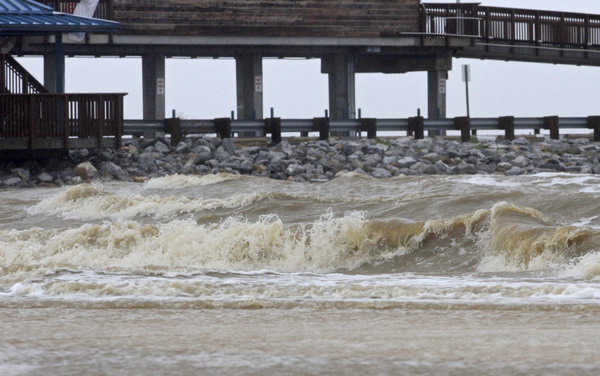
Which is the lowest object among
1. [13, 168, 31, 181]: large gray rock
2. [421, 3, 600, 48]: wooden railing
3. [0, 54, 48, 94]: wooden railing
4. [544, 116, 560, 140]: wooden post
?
[13, 168, 31, 181]: large gray rock

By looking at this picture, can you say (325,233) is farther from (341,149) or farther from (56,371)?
(341,149)

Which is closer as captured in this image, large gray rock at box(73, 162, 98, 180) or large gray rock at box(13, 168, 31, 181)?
large gray rock at box(13, 168, 31, 181)

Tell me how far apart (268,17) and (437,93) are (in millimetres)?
6821

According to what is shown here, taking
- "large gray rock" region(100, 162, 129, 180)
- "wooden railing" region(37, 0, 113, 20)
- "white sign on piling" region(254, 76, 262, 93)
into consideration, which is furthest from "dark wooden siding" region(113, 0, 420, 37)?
"large gray rock" region(100, 162, 129, 180)

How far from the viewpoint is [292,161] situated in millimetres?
30344

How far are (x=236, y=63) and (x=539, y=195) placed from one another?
23.4 metres

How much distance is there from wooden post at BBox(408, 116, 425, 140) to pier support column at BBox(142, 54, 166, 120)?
801 centimetres

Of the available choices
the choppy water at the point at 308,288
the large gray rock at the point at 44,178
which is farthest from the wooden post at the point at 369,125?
the choppy water at the point at 308,288

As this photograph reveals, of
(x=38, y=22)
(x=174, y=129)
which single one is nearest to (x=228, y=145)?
(x=174, y=129)

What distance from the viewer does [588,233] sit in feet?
43.6

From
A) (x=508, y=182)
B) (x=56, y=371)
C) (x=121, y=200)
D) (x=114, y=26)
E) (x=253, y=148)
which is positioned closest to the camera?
(x=56, y=371)

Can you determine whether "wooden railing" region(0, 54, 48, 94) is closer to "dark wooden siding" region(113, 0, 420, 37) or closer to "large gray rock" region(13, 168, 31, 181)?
"large gray rock" region(13, 168, 31, 181)

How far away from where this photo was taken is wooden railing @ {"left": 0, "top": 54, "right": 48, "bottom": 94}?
28.6 meters

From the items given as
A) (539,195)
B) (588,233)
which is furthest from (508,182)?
(588,233)
